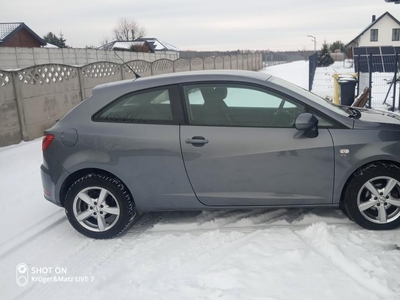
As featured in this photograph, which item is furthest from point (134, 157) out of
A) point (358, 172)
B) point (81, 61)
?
point (81, 61)

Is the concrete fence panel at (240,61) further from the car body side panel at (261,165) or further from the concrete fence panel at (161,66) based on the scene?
the car body side panel at (261,165)

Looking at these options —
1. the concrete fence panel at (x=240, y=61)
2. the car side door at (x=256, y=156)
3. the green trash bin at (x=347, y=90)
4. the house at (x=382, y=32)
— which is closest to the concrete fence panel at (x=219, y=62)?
the concrete fence panel at (x=240, y=61)

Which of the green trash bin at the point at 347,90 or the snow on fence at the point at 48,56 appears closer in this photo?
the green trash bin at the point at 347,90

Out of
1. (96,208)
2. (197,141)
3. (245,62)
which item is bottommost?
(96,208)

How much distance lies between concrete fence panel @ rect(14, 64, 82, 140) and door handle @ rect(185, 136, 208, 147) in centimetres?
617

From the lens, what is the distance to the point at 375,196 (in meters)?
3.74

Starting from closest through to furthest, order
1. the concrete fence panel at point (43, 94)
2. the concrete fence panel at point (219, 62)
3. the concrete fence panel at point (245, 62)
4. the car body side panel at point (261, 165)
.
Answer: the car body side panel at point (261, 165)
the concrete fence panel at point (43, 94)
the concrete fence panel at point (219, 62)
the concrete fence panel at point (245, 62)

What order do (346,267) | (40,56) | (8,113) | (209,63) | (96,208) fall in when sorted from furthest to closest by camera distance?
(209,63)
(40,56)
(8,113)
(96,208)
(346,267)

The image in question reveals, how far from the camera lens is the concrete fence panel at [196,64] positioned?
22844 mm

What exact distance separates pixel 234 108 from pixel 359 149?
1288 mm

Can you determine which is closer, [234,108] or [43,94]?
[234,108]

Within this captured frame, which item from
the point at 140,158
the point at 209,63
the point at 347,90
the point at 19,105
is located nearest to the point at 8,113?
the point at 19,105

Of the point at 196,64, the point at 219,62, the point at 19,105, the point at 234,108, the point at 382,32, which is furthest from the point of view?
the point at 382,32

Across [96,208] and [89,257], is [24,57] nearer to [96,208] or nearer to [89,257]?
[96,208]
